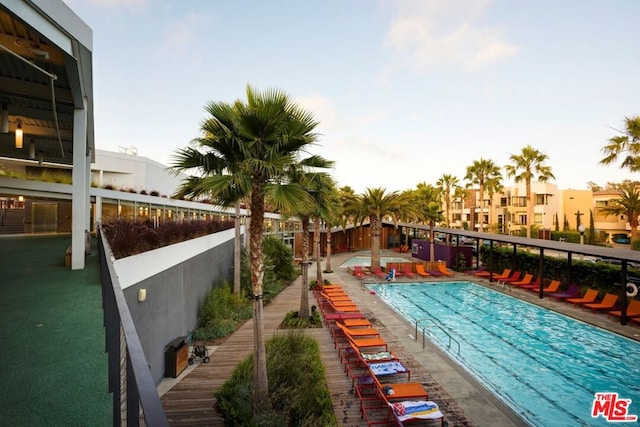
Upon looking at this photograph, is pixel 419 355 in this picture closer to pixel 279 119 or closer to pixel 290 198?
pixel 290 198

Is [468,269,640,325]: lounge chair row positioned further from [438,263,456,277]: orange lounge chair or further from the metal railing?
the metal railing

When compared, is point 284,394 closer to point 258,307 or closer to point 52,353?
point 258,307

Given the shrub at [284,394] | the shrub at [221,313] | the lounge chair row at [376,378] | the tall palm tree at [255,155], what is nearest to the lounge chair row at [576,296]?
the lounge chair row at [376,378]

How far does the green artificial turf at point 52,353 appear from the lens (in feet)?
8.36

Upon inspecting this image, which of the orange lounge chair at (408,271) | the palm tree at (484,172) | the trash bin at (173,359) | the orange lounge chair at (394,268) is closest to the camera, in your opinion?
the trash bin at (173,359)

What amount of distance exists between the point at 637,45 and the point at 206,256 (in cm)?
2601

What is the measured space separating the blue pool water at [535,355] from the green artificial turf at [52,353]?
8.94 m

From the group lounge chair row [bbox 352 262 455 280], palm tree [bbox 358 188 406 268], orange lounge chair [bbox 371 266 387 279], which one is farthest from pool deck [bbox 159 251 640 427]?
palm tree [bbox 358 188 406 268]

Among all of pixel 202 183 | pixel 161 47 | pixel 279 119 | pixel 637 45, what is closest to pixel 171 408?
pixel 202 183

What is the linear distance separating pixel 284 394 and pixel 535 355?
32.1 ft

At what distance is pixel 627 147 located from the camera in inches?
882

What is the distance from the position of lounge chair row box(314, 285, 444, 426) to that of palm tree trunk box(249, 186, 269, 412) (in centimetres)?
240

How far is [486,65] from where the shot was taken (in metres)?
24.0

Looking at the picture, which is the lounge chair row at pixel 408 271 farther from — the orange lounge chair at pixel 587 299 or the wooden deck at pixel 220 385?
the wooden deck at pixel 220 385
